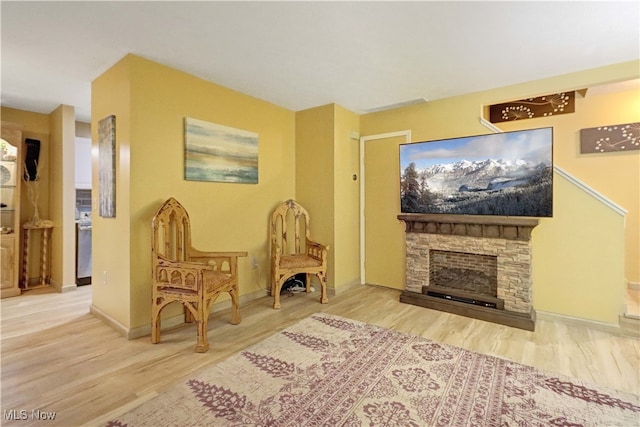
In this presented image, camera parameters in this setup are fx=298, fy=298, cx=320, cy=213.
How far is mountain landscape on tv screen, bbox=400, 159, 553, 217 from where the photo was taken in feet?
9.30

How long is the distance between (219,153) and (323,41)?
1.59 m

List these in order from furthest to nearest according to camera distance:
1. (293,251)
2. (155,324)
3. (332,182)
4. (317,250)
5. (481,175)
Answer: (293,251) < (332,182) < (317,250) < (481,175) < (155,324)

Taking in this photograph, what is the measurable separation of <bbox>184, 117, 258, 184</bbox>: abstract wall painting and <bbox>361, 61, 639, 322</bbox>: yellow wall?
1688 millimetres

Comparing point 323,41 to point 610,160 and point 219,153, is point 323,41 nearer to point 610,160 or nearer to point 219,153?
point 219,153

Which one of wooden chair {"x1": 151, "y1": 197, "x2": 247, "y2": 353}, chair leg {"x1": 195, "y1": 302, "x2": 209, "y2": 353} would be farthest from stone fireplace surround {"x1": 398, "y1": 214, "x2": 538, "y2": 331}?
chair leg {"x1": 195, "y1": 302, "x2": 209, "y2": 353}

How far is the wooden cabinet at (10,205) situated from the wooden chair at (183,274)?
8.67ft

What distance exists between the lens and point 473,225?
10.5 feet

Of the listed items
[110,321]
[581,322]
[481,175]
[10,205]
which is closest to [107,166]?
[110,321]

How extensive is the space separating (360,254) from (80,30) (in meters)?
3.71

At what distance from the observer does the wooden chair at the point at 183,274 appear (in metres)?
2.37

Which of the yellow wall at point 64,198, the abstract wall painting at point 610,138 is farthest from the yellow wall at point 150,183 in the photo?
the abstract wall painting at point 610,138

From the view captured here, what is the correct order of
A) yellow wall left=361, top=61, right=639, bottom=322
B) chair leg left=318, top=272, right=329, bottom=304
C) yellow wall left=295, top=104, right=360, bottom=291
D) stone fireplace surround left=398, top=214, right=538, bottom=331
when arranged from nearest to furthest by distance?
1. yellow wall left=361, top=61, right=639, bottom=322
2. stone fireplace surround left=398, top=214, right=538, bottom=331
3. chair leg left=318, top=272, right=329, bottom=304
4. yellow wall left=295, top=104, right=360, bottom=291

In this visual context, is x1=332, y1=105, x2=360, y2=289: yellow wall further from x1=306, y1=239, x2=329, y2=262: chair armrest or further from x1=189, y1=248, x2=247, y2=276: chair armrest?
x1=189, y1=248, x2=247, y2=276: chair armrest

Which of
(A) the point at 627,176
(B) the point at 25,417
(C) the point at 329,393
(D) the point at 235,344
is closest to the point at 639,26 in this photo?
(A) the point at 627,176
